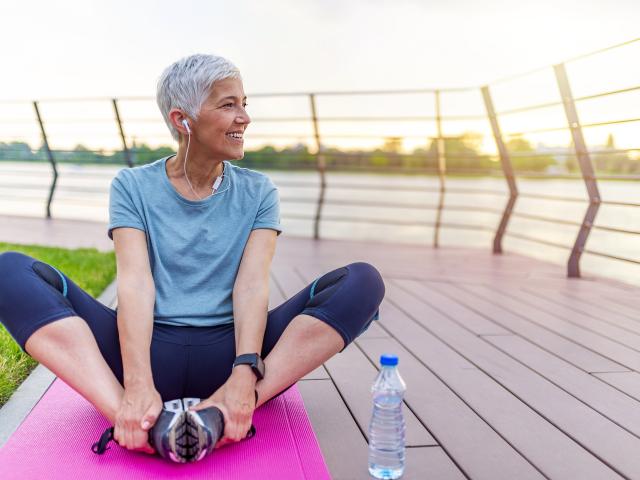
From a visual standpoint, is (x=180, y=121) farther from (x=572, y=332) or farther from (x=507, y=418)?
(x=572, y=332)

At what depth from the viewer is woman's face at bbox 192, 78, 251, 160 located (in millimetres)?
1661

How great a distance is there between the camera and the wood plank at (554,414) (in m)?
1.47

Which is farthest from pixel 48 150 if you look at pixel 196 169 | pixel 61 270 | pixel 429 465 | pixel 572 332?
pixel 429 465

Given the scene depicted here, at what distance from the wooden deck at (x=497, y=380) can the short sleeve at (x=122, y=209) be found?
0.69m

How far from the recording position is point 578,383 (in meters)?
2.00

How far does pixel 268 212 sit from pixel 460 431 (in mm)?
763

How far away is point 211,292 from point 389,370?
54cm

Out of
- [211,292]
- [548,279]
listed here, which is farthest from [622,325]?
[211,292]

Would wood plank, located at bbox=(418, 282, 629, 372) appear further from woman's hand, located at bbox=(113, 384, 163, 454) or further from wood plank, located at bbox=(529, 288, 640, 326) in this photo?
woman's hand, located at bbox=(113, 384, 163, 454)

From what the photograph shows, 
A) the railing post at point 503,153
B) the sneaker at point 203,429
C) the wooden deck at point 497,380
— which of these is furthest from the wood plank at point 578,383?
the railing post at point 503,153

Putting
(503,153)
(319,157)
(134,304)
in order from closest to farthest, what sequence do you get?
(134,304)
(503,153)
(319,157)

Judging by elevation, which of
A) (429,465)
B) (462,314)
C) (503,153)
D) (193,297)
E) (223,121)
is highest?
(223,121)

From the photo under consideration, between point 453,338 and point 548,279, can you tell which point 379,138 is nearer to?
point 548,279

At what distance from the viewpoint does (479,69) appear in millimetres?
10383
